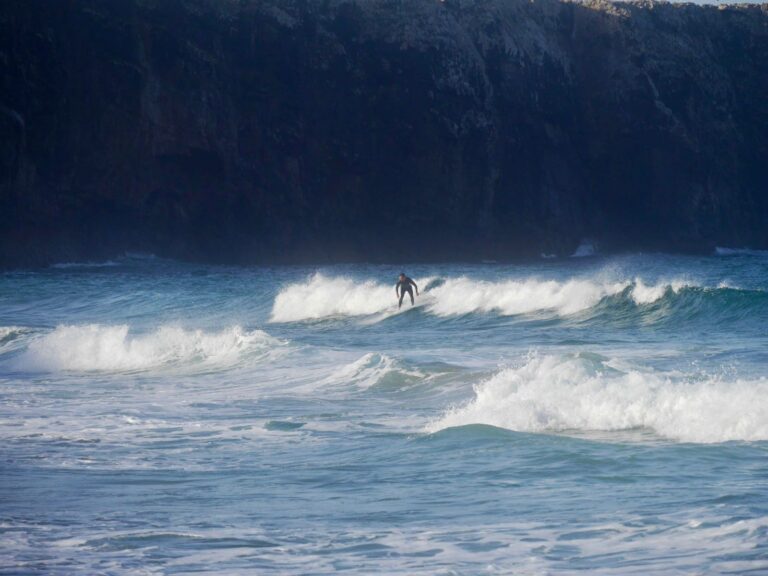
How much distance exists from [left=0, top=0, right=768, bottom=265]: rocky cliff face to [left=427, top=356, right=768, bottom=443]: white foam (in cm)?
4025

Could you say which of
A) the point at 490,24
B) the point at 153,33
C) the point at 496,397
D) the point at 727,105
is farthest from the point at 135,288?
the point at 727,105

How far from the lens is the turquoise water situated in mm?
7176

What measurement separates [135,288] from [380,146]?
23106 millimetres

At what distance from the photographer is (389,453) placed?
10.2 metres

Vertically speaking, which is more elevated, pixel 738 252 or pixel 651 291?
pixel 651 291

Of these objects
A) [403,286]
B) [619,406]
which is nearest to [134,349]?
[403,286]

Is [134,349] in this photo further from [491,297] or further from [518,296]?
[491,297]

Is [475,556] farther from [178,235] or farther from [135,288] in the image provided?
[178,235]

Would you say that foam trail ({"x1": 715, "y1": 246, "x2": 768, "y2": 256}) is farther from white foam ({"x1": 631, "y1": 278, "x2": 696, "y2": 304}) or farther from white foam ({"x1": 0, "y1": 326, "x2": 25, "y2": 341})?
white foam ({"x1": 0, "y1": 326, "x2": 25, "y2": 341})

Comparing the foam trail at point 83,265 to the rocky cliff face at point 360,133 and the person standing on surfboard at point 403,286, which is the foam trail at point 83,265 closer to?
the rocky cliff face at point 360,133

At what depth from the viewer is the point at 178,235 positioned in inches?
2131

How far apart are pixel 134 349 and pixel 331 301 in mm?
9793

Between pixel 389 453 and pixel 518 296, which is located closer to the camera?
pixel 389 453

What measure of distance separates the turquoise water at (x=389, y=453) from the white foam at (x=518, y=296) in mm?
3156
